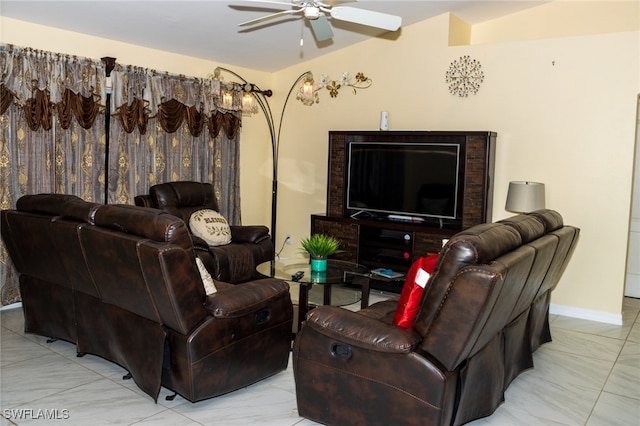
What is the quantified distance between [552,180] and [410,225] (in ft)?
Result: 4.48

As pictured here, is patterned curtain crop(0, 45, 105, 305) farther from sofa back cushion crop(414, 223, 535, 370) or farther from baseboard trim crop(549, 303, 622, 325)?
baseboard trim crop(549, 303, 622, 325)

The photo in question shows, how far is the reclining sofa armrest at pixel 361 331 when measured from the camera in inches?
93.5

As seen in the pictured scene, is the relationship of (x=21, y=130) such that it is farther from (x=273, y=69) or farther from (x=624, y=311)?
(x=624, y=311)

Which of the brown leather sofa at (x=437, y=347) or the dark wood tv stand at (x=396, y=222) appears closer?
the brown leather sofa at (x=437, y=347)

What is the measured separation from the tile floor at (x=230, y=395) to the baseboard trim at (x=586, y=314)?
2.69 feet

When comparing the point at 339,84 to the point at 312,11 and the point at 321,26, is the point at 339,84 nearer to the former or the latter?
the point at 321,26

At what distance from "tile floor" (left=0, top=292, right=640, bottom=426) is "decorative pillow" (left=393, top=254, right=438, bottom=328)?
743 mm

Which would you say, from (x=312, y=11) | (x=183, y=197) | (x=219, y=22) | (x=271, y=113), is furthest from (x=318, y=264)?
(x=271, y=113)

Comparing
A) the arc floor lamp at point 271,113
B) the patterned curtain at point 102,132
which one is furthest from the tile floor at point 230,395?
the arc floor lamp at point 271,113

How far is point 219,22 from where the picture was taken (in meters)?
4.89

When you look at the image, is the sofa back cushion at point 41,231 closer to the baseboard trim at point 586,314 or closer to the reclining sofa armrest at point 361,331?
the reclining sofa armrest at point 361,331

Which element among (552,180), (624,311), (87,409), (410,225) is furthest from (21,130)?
(624,311)

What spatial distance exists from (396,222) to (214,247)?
183 cm

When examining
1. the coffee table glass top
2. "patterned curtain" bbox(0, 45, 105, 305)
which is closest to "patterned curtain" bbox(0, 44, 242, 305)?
"patterned curtain" bbox(0, 45, 105, 305)
